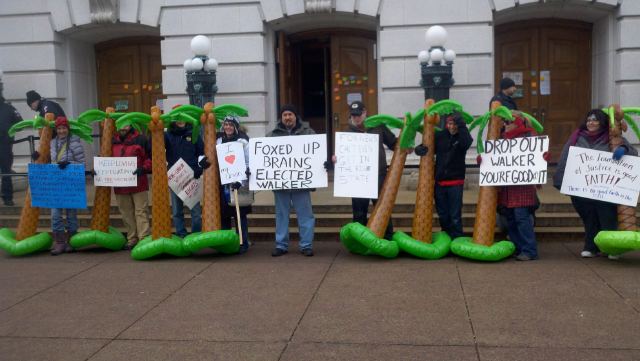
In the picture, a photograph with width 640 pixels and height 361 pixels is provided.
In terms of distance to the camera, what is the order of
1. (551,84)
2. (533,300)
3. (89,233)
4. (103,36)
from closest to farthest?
(533,300), (89,233), (551,84), (103,36)

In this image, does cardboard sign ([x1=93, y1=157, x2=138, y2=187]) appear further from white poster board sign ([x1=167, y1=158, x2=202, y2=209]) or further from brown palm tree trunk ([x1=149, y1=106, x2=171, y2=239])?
white poster board sign ([x1=167, y1=158, x2=202, y2=209])

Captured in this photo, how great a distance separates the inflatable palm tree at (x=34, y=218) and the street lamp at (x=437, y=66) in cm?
533

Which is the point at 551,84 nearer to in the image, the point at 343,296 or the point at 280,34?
the point at 280,34

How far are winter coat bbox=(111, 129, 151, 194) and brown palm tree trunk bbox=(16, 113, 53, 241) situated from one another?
86 centimetres

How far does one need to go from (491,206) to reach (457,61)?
505 centimetres

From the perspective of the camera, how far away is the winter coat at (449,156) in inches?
312

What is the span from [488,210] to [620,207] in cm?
140

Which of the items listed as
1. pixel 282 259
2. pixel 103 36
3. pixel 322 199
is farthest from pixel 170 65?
pixel 282 259

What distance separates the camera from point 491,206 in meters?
7.74

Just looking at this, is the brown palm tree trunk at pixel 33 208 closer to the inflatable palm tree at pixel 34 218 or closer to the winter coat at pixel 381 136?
the inflatable palm tree at pixel 34 218

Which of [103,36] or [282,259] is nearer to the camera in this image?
[282,259]

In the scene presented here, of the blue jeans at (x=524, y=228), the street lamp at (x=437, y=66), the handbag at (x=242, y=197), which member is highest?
the street lamp at (x=437, y=66)

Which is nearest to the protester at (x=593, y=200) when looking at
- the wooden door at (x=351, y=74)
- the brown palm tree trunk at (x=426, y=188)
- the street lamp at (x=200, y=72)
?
the brown palm tree trunk at (x=426, y=188)

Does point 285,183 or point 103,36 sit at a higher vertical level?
point 103,36
